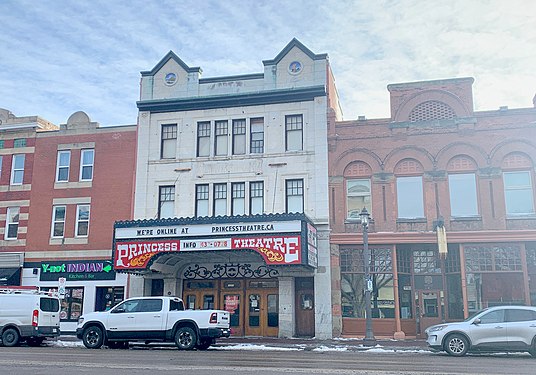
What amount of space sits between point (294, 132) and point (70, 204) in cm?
1191

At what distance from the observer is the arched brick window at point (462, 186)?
25.6 m

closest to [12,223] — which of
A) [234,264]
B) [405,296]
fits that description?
[234,264]

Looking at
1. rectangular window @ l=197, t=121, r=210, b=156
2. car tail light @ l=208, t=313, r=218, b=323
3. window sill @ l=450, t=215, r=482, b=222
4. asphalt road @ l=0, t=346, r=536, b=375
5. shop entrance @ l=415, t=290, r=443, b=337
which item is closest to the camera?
asphalt road @ l=0, t=346, r=536, b=375

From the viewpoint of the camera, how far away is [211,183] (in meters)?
28.0

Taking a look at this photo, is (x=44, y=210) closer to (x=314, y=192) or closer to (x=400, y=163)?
(x=314, y=192)

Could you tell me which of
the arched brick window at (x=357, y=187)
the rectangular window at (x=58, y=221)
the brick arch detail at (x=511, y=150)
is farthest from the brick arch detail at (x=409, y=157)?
the rectangular window at (x=58, y=221)

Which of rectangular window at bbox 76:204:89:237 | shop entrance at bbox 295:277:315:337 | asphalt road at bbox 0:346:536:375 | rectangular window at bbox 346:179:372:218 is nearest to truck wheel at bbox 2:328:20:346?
asphalt road at bbox 0:346:536:375

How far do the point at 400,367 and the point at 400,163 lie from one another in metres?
14.4

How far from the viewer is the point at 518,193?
25.3 m

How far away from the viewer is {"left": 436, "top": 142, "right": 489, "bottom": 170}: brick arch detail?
25719 millimetres

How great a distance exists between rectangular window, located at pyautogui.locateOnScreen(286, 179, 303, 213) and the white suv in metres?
10.5

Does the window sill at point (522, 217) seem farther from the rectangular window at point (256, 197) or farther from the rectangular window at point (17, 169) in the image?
the rectangular window at point (17, 169)

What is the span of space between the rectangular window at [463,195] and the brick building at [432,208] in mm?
44

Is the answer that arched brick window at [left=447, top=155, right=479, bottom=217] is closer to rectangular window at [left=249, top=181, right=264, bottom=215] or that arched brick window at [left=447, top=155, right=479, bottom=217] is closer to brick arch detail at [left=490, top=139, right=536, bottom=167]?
brick arch detail at [left=490, top=139, right=536, bottom=167]
